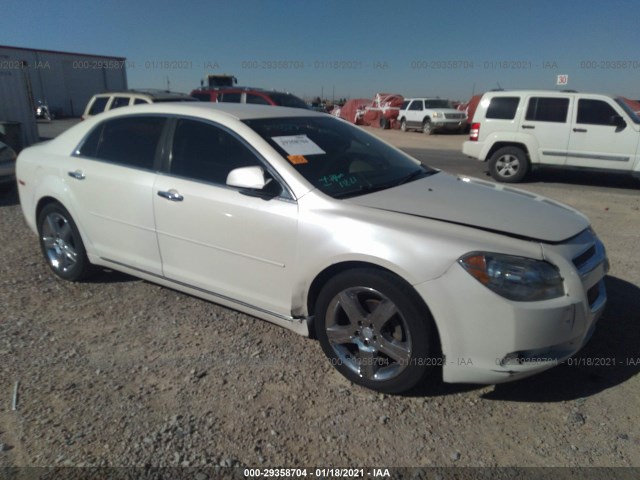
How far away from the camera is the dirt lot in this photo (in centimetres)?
230

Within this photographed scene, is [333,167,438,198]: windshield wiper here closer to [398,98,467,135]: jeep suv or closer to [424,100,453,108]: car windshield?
[398,98,467,135]: jeep suv

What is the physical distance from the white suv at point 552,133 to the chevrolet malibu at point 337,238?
22.9 feet

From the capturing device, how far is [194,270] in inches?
131

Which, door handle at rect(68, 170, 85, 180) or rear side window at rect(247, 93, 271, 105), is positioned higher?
rear side window at rect(247, 93, 271, 105)

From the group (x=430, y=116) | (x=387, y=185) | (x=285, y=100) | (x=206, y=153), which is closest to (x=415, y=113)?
(x=430, y=116)

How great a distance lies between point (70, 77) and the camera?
33188mm

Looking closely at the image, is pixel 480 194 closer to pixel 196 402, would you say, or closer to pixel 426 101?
pixel 196 402

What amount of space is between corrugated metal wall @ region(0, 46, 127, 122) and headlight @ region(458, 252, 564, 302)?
106 feet

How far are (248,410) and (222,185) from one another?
142cm

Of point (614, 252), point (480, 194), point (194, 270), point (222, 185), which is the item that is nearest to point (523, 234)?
point (480, 194)

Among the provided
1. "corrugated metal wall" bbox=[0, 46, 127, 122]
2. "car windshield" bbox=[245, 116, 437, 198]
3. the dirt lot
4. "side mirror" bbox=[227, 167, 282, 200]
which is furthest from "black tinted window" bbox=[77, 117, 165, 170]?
"corrugated metal wall" bbox=[0, 46, 127, 122]

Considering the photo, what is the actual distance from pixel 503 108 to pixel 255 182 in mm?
8668

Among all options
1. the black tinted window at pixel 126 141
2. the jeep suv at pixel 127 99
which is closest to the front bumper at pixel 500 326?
the black tinted window at pixel 126 141

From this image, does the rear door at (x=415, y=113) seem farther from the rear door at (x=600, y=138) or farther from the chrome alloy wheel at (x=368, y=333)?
the chrome alloy wheel at (x=368, y=333)
